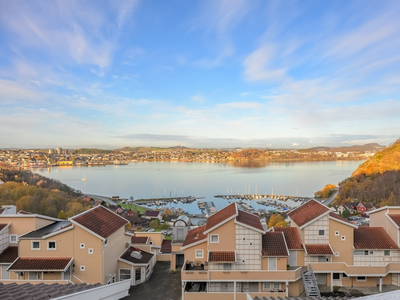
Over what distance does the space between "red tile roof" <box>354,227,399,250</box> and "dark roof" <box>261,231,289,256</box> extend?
2.65 meters

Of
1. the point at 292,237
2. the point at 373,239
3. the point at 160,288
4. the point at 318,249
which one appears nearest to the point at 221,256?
the point at 160,288

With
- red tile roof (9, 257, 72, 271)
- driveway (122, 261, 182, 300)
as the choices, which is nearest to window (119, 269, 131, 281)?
driveway (122, 261, 182, 300)

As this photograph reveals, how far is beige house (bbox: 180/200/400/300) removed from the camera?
8492 millimetres

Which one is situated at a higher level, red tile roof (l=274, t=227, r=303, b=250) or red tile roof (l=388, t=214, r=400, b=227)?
red tile roof (l=388, t=214, r=400, b=227)

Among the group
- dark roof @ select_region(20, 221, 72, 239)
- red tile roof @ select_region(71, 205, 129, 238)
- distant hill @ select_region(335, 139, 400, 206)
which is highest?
red tile roof @ select_region(71, 205, 129, 238)

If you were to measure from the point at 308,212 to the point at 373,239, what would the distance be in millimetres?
2357

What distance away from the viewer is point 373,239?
9.27m

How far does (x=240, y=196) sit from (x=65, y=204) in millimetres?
31884

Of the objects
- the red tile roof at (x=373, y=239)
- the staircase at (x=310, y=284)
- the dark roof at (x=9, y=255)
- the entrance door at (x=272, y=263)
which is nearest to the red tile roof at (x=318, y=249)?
the staircase at (x=310, y=284)

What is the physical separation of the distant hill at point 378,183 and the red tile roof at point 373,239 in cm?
2655

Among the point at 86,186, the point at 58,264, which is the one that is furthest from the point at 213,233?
the point at 86,186

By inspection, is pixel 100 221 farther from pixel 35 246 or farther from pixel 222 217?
pixel 222 217

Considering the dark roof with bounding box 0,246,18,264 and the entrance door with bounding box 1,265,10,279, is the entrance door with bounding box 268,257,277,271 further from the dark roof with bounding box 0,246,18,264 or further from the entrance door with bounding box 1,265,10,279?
the entrance door with bounding box 1,265,10,279

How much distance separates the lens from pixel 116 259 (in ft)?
31.5
